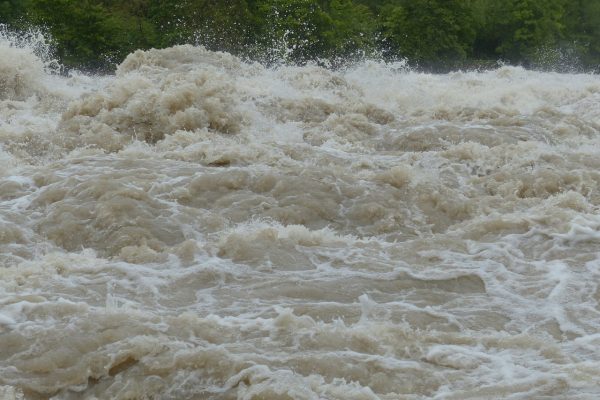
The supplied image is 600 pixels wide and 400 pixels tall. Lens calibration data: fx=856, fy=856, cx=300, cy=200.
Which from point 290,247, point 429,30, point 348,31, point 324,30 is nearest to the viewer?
point 290,247

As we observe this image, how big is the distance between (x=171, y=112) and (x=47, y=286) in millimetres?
6128

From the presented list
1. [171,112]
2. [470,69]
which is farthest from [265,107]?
[470,69]

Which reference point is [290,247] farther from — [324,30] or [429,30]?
[429,30]

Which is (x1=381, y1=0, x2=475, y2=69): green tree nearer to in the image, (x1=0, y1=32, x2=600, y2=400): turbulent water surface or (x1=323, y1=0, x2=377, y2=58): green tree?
(x1=323, y1=0, x2=377, y2=58): green tree

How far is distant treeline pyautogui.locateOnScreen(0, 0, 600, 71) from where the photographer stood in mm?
26578

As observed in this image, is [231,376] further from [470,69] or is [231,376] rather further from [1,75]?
[470,69]

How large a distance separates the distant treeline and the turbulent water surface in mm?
12860

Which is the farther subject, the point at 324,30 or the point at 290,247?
the point at 324,30

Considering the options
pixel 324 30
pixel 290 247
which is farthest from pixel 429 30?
pixel 290 247

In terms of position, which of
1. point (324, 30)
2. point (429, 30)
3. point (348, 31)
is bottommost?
point (324, 30)

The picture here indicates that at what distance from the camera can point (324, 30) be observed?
2852 centimetres

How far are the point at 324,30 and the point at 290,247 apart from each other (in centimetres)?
2175

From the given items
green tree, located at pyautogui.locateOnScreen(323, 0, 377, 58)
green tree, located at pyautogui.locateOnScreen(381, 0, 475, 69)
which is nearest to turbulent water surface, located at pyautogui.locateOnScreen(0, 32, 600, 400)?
green tree, located at pyautogui.locateOnScreen(323, 0, 377, 58)

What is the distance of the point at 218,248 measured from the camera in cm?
755
